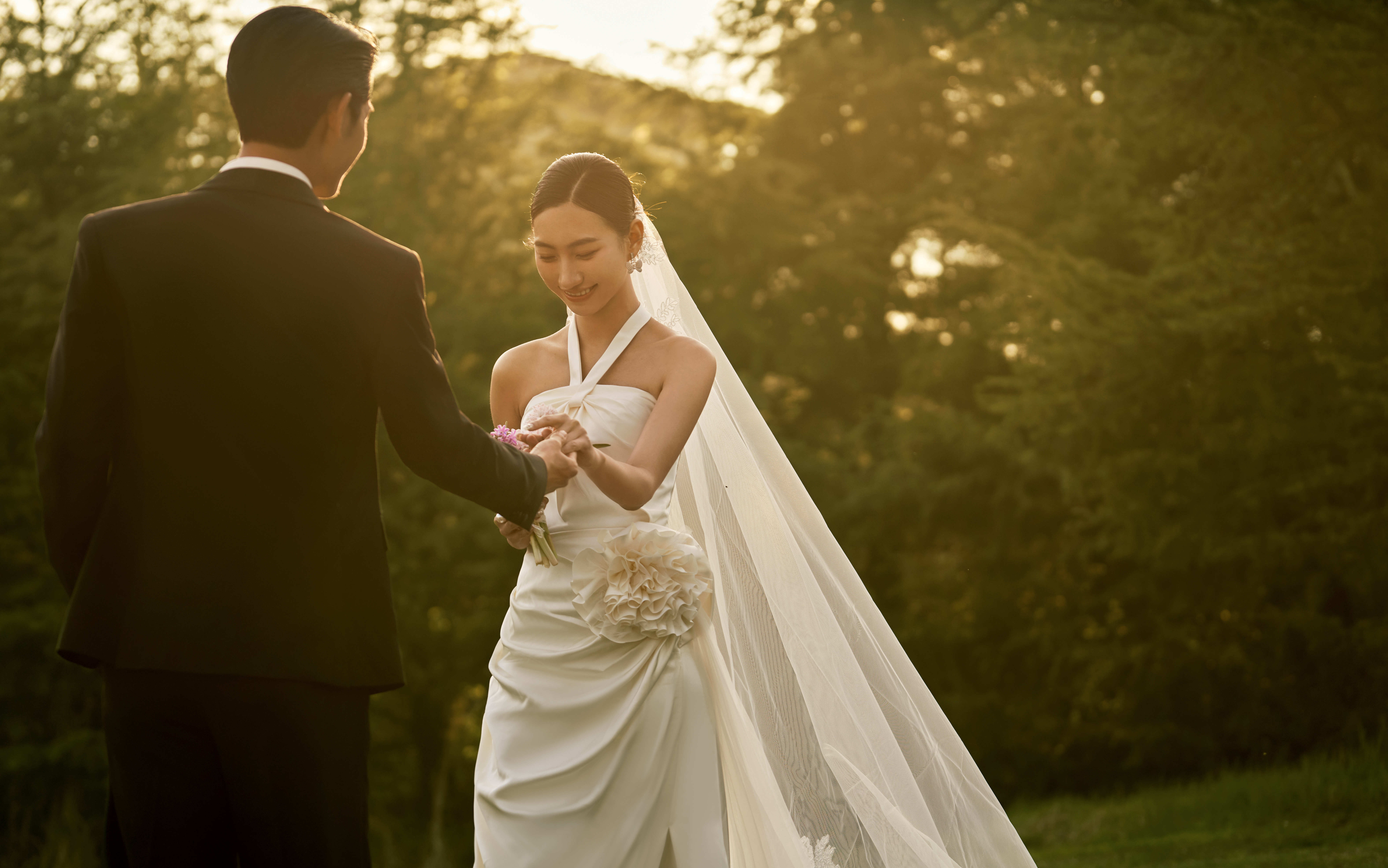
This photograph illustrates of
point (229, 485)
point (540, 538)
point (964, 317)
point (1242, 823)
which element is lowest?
point (1242, 823)

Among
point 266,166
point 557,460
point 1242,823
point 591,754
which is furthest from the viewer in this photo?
point 1242,823

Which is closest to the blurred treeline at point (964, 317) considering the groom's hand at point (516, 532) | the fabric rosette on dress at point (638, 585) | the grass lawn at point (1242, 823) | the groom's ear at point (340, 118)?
the grass lawn at point (1242, 823)

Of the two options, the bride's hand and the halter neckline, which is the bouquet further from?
the halter neckline

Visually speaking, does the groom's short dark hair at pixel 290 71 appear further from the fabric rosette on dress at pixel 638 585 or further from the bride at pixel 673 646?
the fabric rosette on dress at pixel 638 585

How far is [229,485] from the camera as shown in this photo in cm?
199

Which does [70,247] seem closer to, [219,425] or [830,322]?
[830,322]

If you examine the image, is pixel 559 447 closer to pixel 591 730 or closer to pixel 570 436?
pixel 570 436

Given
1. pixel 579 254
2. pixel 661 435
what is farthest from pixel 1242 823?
pixel 579 254

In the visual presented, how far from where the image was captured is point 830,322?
12.3 metres

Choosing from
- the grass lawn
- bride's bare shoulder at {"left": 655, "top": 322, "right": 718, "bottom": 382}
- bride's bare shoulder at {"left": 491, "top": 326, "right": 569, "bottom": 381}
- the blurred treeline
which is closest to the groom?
bride's bare shoulder at {"left": 655, "top": 322, "right": 718, "bottom": 382}

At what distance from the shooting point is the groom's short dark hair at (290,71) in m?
2.03

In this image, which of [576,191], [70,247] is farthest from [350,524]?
[70,247]

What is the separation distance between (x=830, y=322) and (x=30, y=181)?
23.7 feet

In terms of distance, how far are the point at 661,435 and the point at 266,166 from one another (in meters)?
1.32
